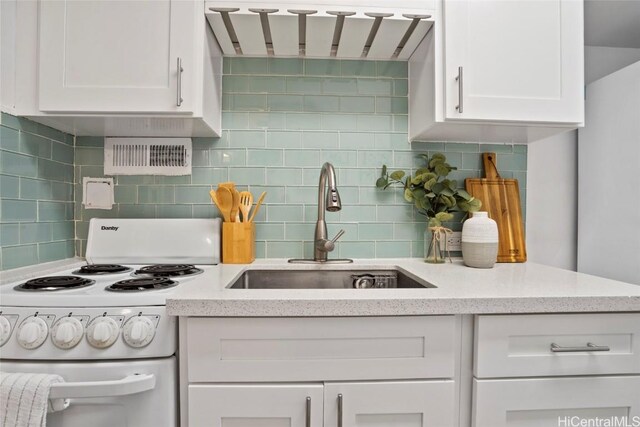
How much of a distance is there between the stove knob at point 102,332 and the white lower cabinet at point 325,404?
0.23m

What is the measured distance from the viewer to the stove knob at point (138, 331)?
89 cm

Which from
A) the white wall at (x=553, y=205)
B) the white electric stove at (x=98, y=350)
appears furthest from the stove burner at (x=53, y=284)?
the white wall at (x=553, y=205)

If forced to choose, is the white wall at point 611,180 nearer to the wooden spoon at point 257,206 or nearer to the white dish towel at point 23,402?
the wooden spoon at point 257,206

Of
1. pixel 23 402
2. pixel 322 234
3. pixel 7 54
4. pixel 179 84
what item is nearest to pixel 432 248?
pixel 322 234

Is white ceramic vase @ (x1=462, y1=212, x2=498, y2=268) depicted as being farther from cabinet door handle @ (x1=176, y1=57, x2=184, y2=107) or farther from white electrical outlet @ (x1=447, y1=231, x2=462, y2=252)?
cabinet door handle @ (x1=176, y1=57, x2=184, y2=107)

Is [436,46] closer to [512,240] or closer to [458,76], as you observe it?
[458,76]

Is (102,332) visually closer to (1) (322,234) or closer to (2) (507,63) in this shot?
(1) (322,234)

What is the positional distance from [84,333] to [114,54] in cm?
90

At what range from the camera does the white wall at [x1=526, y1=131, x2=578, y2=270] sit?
5.72 ft

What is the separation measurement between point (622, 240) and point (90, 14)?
2288mm

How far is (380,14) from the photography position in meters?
1.26

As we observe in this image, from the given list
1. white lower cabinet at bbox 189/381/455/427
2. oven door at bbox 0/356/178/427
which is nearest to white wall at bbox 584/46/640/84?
white lower cabinet at bbox 189/381/455/427

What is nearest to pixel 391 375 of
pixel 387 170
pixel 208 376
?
pixel 208 376

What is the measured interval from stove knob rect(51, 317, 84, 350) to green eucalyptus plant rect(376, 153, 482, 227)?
118 cm
